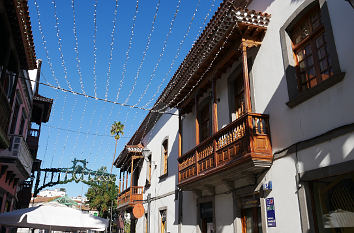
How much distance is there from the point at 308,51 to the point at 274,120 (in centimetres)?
160

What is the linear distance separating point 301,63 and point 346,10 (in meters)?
1.43

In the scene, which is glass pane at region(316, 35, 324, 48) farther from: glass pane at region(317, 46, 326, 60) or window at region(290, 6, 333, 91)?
glass pane at region(317, 46, 326, 60)

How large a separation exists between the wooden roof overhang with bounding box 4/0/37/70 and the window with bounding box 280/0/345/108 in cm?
617

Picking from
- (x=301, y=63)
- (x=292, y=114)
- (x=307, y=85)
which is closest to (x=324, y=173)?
(x=292, y=114)

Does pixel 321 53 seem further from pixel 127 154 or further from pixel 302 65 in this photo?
pixel 127 154

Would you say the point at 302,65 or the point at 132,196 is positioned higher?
the point at 302,65

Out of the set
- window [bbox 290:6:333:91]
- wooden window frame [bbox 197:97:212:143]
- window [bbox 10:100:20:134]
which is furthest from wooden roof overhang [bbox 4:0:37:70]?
window [bbox 290:6:333:91]

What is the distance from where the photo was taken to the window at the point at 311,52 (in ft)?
18.9

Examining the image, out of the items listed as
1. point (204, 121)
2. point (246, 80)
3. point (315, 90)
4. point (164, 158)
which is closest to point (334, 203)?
point (315, 90)

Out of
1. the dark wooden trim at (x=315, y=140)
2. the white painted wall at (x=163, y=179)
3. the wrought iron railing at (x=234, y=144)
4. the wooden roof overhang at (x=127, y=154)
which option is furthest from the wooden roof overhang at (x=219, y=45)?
the wooden roof overhang at (x=127, y=154)

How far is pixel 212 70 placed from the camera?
9.13m

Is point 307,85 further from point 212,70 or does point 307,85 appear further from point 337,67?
point 212,70

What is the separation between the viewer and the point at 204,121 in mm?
10781

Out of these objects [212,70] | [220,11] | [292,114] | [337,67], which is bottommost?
[292,114]
